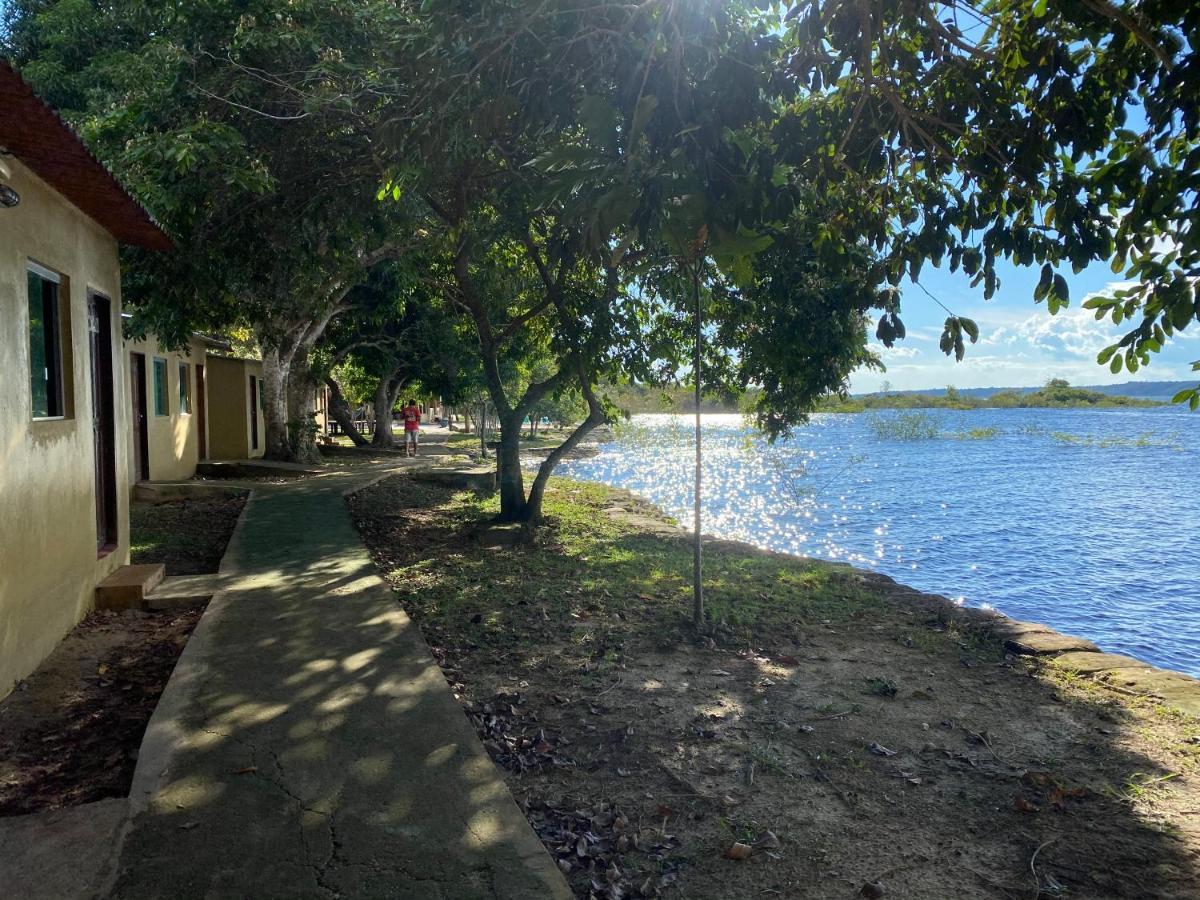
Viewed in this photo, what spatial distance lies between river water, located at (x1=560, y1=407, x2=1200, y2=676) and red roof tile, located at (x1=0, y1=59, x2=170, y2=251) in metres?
9.58

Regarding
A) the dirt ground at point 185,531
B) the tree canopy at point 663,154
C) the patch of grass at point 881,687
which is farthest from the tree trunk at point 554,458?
the patch of grass at point 881,687

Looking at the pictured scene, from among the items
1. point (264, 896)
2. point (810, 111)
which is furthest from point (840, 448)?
point (264, 896)

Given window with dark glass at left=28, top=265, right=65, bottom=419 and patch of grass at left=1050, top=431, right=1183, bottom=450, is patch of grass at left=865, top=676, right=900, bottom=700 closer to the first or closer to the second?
window with dark glass at left=28, top=265, right=65, bottom=419

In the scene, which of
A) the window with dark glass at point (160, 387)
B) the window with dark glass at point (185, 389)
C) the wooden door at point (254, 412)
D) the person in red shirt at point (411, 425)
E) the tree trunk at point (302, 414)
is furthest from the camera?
the person in red shirt at point (411, 425)

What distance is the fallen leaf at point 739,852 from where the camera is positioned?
3.07 m

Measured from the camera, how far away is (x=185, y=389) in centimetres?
1616

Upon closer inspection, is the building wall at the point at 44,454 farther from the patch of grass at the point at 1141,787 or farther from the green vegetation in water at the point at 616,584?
the patch of grass at the point at 1141,787

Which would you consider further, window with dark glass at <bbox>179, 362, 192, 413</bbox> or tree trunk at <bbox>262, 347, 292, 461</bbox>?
tree trunk at <bbox>262, 347, 292, 461</bbox>

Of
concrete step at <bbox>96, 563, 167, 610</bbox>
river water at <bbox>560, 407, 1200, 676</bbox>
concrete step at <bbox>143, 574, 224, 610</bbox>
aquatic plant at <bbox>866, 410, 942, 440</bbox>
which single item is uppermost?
concrete step at <bbox>96, 563, 167, 610</bbox>

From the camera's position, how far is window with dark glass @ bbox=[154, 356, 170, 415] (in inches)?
548

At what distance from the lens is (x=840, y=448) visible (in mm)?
48844

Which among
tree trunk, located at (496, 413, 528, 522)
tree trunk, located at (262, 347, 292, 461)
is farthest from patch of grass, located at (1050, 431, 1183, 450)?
tree trunk, located at (496, 413, 528, 522)

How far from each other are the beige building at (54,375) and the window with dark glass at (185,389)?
9.44 m

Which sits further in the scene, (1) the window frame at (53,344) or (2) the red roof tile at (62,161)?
(1) the window frame at (53,344)
